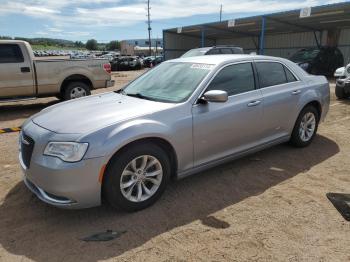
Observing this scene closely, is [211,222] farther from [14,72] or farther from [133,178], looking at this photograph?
[14,72]

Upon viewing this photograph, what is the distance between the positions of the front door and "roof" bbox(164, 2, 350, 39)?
54.1ft

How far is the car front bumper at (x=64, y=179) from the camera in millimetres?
3129

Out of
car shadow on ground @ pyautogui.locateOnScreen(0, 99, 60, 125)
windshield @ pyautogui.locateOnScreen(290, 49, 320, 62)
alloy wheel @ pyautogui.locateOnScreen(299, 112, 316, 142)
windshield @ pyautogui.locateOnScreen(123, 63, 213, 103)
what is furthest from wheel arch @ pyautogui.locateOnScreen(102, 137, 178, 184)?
windshield @ pyautogui.locateOnScreen(290, 49, 320, 62)

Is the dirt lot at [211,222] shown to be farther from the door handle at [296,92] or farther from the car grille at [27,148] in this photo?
the door handle at [296,92]

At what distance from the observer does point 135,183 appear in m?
3.55

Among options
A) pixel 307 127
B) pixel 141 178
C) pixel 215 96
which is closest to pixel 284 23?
pixel 307 127

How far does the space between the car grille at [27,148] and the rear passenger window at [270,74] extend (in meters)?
3.07

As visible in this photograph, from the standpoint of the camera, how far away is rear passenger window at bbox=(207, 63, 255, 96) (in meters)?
4.24

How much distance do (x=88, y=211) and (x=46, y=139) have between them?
0.92m

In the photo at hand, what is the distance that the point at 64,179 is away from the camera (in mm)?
3127

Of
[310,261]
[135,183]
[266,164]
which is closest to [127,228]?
[135,183]

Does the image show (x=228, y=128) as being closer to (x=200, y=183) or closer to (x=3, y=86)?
(x=200, y=183)

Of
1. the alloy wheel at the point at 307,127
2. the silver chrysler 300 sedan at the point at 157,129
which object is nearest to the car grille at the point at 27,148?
the silver chrysler 300 sedan at the point at 157,129

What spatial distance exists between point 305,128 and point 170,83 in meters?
2.62
